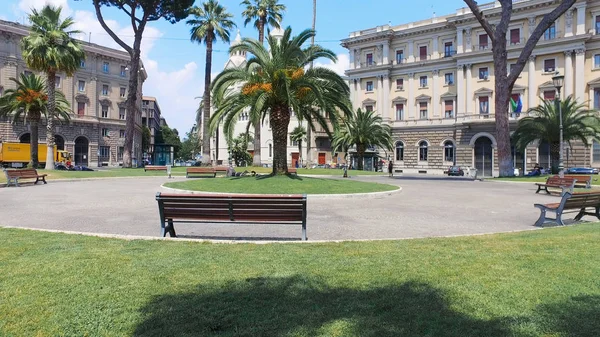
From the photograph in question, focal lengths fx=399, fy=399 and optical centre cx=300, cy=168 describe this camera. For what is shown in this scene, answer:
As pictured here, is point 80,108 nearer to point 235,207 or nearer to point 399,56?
point 399,56

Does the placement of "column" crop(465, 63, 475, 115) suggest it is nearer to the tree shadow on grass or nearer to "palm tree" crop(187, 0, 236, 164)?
"palm tree" crop(187, 0, 236, 164)

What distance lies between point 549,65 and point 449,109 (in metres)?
11.5

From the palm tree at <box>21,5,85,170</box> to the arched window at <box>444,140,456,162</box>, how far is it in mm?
41143

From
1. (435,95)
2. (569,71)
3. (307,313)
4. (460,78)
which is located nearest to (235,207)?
(307,313)

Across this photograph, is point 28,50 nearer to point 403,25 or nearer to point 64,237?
point 64,237

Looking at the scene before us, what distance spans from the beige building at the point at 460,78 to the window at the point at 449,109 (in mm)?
126

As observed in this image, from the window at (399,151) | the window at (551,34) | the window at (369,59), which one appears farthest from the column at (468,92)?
the window at (369,59)

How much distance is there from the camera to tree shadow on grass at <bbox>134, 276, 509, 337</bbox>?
9.70 ft

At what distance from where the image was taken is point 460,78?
4859 cm

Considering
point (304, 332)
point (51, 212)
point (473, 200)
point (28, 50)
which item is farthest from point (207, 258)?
point (28, 50)

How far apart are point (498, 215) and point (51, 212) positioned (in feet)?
37.9

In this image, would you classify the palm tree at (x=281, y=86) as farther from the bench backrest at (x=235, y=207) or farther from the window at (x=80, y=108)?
the window at (x=80, y=108)

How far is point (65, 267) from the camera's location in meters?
4.37

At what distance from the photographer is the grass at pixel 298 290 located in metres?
3.02
